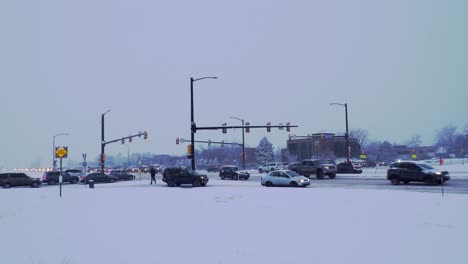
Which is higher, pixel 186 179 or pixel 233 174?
pixel 186 179

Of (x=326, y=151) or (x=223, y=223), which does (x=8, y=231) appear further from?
(x=326, y=151)

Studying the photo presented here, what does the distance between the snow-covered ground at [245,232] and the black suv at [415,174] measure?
1186 centimetres

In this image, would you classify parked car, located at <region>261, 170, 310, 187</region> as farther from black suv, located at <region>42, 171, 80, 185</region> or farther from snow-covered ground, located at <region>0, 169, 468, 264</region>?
black suv, located at <region>42, 171, 80, 185</region>

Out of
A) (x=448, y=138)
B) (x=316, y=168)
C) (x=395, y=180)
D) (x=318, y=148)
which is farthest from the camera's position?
(x=448, y=138)

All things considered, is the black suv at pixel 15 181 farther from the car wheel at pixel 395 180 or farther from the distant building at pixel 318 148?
the distant building at pixel 318 148

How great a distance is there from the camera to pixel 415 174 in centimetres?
3197

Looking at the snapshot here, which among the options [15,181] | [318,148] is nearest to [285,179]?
[15,181]

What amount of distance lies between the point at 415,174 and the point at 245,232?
73.7 feet

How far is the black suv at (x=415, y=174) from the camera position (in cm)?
3116

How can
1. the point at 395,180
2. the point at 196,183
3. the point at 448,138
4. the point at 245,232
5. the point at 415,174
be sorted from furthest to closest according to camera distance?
1. the point at 448,138
2. the point at 196,183
3. the point at 395,180
4. the point at 415,174
5. the point at 245,232

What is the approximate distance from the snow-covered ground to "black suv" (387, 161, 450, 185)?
38.9 feet

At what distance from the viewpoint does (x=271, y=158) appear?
119 metres

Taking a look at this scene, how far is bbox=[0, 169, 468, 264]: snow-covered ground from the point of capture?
1098cm

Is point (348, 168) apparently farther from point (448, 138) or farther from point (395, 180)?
point (448, 138)
